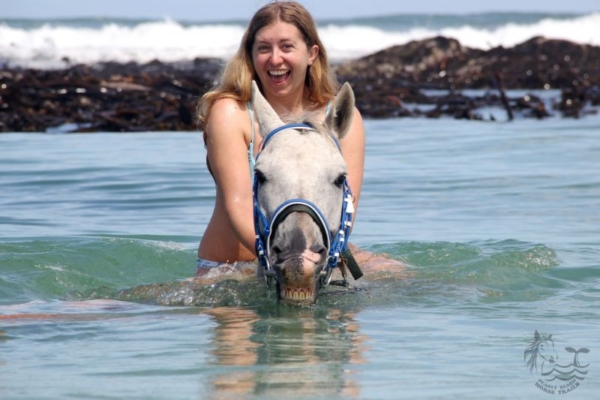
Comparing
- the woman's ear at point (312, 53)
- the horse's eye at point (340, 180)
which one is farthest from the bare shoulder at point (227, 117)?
the horse's eye at point (340, 180)

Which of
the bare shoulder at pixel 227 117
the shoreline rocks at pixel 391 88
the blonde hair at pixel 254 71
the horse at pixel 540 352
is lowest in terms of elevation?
the horse at pixel 540 352

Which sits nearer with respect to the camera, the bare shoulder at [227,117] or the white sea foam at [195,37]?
the bare shoulder at [227,117]

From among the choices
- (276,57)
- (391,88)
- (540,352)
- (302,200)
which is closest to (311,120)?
(302,200)

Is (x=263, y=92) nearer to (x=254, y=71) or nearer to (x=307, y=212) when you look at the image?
(x=254, y=71)

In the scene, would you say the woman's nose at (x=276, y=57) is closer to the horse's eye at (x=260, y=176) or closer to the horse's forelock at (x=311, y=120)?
the horse's forelock at (x=311, y=120)

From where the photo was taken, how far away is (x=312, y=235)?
4355 mm

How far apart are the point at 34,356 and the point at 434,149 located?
9167 mm

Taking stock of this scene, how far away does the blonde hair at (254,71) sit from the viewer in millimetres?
5717

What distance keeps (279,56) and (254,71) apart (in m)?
0.24

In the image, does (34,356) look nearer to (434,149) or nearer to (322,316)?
(322,316)

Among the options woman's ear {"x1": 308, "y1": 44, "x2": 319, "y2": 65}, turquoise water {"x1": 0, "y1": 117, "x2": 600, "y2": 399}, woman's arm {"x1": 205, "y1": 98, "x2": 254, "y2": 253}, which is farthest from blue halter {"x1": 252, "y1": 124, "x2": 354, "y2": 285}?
woman's ear {"x1": 308, "y1": 44, "x2": 319, "y2": 65}

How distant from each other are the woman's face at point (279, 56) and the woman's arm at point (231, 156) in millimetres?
227

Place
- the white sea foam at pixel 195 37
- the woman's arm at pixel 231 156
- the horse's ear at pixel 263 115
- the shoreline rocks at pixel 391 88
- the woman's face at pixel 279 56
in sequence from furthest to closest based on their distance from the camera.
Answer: the white sea foam at pixel 195 37
the shoreline rocks at pixel 391 88
the woman's face at pixel 279 56
the woman's arm at pixel 231 156
the horse's ear at pixel 263 115

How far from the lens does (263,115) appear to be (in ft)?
16.6
